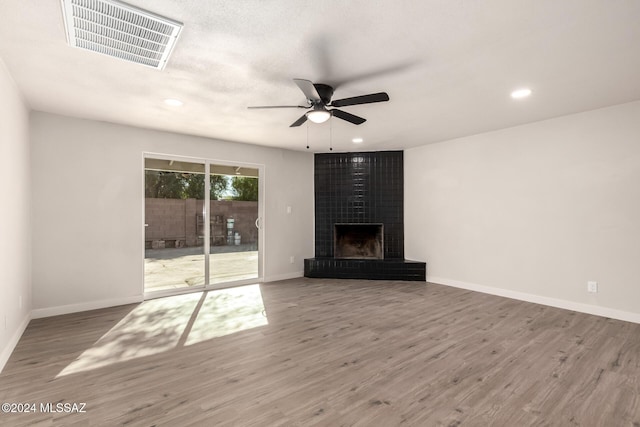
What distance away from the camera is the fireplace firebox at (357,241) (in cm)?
598

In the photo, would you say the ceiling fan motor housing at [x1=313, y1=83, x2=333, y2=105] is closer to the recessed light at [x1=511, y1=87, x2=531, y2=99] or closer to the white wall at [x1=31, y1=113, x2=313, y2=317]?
the recessed light at [x1=511, y1=87, x2=531, y2=99]

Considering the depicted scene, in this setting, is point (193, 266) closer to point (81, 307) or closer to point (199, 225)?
point (199, 225)

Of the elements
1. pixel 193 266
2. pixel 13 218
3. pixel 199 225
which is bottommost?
pixel 193 266

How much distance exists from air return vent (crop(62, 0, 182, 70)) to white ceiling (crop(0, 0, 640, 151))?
0.24 ft

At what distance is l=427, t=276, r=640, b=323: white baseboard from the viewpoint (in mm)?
3436

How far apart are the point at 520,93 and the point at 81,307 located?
17.9ft

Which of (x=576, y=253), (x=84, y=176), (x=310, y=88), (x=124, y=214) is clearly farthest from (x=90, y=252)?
(x=576, y=253)

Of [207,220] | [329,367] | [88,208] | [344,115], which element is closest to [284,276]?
[207,220]

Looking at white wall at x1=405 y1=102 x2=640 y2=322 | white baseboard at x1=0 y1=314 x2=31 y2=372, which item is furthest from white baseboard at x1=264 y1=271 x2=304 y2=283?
white baseboard at x1=0 y1=314 x2=31 y2=372

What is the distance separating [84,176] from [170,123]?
3.97 feet

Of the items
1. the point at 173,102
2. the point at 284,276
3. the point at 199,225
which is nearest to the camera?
the point at 173,102

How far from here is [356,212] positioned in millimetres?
5957

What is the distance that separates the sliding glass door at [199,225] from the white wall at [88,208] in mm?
233

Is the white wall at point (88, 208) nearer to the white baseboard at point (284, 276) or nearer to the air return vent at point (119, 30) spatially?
the white baseboard at point (284, 276)
